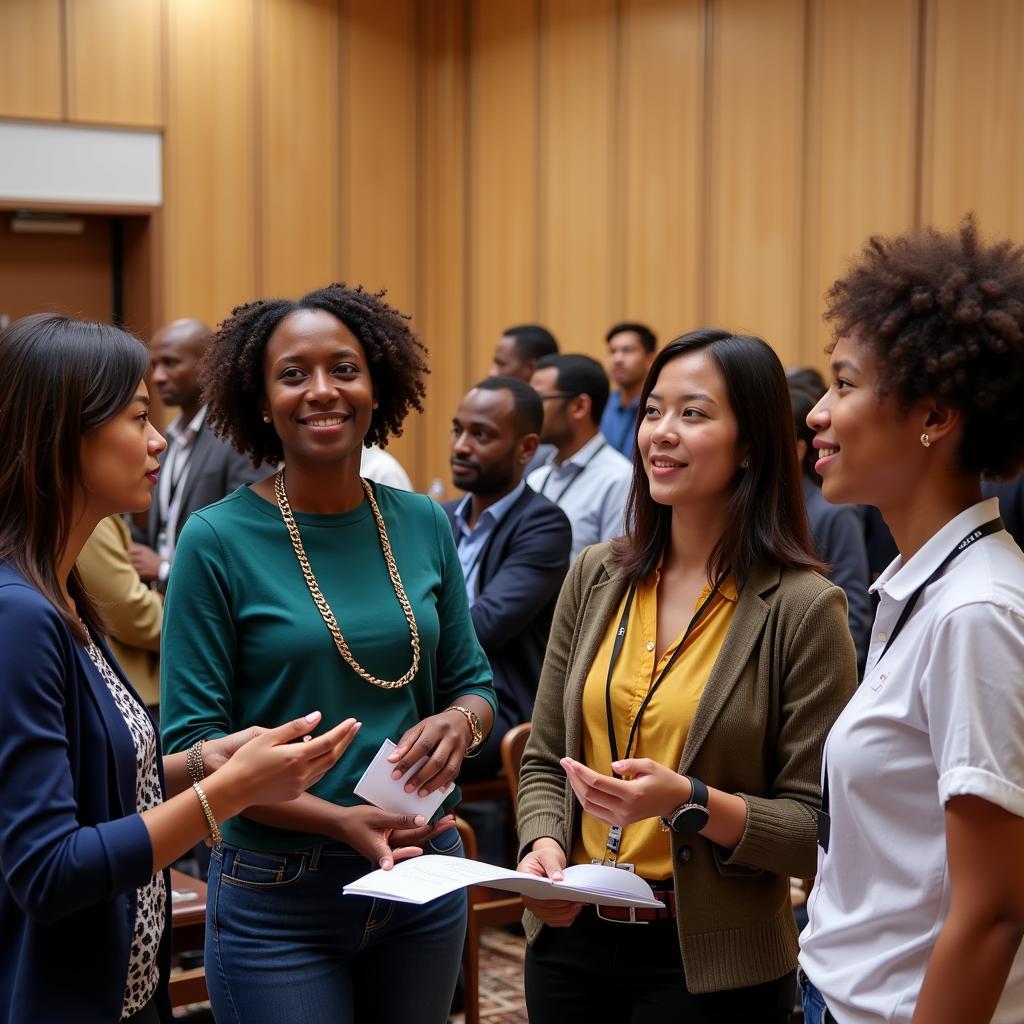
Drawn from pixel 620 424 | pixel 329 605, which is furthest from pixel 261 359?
pixel 620 424

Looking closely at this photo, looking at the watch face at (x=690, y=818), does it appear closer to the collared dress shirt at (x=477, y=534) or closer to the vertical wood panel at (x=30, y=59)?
the collared dress shirt at (x=477, y=534)

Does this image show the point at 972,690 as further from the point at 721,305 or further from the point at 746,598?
the point at 721,305

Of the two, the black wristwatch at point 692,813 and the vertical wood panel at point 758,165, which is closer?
the black wristwatch at point 692,813

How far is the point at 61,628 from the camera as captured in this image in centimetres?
160

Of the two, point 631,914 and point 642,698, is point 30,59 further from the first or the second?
point 631,914

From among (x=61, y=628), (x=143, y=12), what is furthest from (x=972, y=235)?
(x=143, y=12)

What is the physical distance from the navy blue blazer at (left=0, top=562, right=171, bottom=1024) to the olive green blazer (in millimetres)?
773

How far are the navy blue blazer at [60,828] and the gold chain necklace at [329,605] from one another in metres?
0.43

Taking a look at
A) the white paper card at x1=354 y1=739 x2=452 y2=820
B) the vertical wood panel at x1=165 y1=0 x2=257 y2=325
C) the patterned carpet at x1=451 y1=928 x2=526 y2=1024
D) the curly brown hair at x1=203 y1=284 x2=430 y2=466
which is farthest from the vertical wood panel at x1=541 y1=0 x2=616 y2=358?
the white paper card at x1=354 y1=739 x2=452 y2=820

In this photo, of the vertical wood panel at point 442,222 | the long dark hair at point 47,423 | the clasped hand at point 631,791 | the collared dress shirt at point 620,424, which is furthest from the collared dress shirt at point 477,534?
the vertical wood panel at point 442,222

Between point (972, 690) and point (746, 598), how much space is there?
2.27 ft

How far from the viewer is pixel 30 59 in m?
7.70

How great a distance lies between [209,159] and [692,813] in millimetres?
7297

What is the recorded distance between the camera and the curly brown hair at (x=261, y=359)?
7.34 ft
